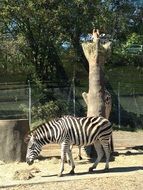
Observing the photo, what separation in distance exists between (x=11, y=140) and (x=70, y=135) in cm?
193

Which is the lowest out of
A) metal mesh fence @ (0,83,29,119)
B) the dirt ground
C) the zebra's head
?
the dirt ground

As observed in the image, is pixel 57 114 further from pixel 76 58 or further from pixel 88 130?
pixel 88 130

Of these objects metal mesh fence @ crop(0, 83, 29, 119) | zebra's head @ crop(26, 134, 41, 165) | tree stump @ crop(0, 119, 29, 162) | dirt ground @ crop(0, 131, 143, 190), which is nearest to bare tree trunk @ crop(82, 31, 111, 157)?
dirt ground @ crop(0, 131, 143, 190)

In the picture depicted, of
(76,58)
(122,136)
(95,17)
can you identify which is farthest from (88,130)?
(76,58)

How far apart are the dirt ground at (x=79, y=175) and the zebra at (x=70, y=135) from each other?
0.36m

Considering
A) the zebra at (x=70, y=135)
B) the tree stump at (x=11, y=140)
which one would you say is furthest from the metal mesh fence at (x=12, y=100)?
the zebra at (x=70, y=135)

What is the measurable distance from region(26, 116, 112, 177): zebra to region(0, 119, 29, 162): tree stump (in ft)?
4.37

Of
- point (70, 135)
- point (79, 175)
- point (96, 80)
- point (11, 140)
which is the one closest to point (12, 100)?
point (96, 80)

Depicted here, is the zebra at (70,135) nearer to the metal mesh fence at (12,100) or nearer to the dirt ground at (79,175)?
the dirt ground at (79,175)

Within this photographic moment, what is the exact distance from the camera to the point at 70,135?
12.6m

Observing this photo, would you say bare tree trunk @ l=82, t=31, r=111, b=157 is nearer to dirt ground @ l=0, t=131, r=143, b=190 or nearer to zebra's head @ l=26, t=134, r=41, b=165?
dirt ground @ l=0, t=131, r=143, b=190

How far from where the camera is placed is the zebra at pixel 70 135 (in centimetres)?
1243

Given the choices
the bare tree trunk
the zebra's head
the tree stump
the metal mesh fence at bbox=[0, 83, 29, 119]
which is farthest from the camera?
the metal mesh fence at bbox=[0, 83, 29, 119]

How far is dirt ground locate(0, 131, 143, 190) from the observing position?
10.9 m
